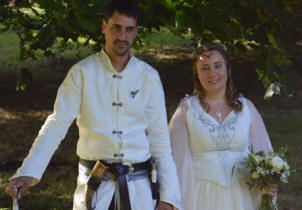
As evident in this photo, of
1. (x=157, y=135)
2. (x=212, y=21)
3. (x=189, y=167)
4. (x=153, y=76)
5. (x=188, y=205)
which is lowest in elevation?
(x=188, y=205)

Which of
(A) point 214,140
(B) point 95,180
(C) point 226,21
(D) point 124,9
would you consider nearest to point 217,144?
(A) point 214,140

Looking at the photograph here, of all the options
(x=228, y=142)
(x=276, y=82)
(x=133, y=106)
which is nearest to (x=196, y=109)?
(x=228, y=142)

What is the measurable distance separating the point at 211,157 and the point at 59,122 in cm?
102

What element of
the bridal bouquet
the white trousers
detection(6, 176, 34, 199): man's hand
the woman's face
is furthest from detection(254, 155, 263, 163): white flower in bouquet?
detection(6, 176, 34, 199): man's hand

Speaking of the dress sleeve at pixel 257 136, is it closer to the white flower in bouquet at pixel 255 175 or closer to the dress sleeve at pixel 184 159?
the white flower in bouquet at pixel 255 175

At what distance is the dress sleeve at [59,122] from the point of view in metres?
2.73

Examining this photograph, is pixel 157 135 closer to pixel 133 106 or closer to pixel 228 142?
pixel 133 106

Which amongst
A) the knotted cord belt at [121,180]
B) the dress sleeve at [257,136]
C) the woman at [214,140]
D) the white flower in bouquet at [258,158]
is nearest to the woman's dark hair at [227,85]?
the woman at [214,140]

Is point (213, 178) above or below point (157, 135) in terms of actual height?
below

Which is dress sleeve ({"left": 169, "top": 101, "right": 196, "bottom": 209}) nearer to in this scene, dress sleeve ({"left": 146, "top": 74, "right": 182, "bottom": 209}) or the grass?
dress sleeve ({"left": 146, "top": 74, "right": 182, "bottom": 209})

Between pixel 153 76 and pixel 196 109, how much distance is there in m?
0.63

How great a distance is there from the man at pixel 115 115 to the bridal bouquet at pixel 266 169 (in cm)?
57

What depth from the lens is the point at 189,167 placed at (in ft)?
11.5

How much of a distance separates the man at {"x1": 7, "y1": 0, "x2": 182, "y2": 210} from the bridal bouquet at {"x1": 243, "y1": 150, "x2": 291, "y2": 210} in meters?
0.57
